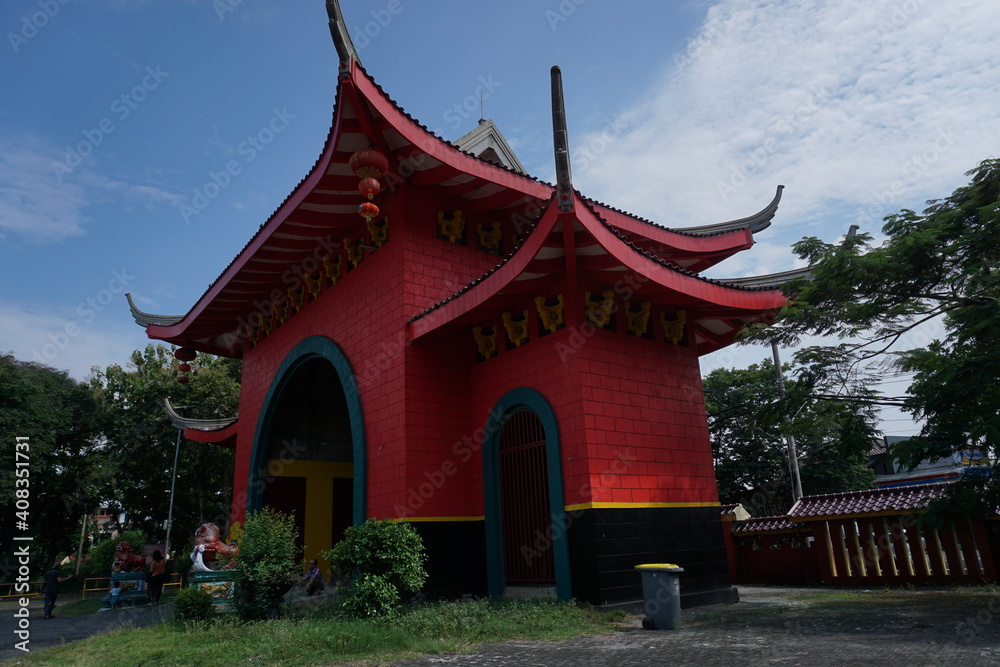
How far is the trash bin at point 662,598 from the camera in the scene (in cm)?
731

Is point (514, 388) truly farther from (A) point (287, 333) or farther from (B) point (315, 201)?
(A) point (287, 333)

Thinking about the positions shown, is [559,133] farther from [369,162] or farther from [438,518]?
[438,518]

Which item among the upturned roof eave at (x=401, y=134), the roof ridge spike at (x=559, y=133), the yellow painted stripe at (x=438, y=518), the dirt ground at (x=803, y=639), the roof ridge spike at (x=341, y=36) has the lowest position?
the dirt ground at (x=803, y=639)

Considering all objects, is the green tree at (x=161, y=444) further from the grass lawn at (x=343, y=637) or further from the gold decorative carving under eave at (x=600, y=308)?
the gold decorative carving under eave at (x=600, y=308)

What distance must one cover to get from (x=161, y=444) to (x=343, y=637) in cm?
2612

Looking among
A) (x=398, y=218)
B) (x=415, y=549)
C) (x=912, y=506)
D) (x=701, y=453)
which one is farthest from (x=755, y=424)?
(x=398, y=218)

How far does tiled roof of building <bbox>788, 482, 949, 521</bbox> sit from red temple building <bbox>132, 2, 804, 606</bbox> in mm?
3269

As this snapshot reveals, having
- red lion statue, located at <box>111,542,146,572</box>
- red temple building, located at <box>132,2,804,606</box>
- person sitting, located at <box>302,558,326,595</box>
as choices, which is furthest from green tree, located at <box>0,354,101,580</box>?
person sitting, located at <box>302,558,326,595</box>

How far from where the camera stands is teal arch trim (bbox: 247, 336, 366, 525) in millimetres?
11039

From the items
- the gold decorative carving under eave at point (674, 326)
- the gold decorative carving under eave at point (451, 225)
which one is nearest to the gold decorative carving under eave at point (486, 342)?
the gold decorative carving under eave at point (451, 225)

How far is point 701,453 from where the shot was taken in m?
10.3

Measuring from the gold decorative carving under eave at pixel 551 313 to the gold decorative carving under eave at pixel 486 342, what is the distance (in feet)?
4.44

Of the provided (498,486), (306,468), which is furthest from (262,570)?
(306,468)

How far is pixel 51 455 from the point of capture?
90.3 ft
